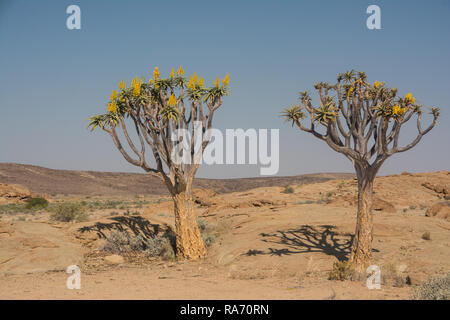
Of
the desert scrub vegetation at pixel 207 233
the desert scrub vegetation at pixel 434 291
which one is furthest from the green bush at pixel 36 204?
the desert scrub vegetation at pixel 434 291

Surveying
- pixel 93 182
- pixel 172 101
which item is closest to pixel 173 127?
pixel 172 101

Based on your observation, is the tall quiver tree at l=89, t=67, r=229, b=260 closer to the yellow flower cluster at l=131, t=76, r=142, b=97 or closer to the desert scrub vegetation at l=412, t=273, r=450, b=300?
the yellow flower cluster at l=131, t=76, r=142, b=97

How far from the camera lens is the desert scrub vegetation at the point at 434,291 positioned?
6.80 meters

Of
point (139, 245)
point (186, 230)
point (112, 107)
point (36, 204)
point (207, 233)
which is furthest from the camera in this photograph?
point (36, 204)

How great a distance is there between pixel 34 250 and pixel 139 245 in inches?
140

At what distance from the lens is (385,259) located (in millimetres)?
10961

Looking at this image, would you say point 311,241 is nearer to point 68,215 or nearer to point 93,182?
point 68,215

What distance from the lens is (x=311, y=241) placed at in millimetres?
12547

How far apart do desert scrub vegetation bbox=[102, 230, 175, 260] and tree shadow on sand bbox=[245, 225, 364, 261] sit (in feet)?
10.9
